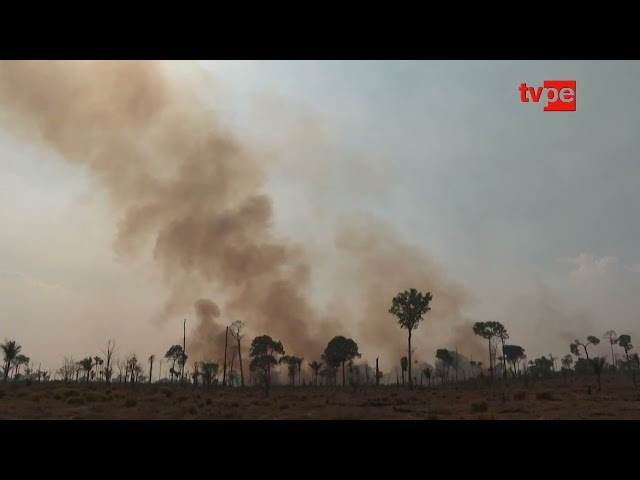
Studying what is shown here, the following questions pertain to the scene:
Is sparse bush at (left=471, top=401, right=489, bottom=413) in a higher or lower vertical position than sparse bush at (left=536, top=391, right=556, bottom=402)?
higher

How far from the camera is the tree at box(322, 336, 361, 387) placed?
9444 centimetres

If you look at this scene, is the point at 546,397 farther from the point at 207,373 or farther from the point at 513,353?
the point at 513,353

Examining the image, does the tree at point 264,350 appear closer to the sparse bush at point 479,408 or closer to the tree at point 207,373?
the tree at point 207,373

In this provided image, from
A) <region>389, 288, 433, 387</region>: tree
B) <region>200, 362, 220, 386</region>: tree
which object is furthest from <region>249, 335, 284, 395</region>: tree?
<region>389, 288, 433, 387</region>: tree

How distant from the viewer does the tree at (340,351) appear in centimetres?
9444

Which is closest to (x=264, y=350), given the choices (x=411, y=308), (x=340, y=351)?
(x=340, y=351)

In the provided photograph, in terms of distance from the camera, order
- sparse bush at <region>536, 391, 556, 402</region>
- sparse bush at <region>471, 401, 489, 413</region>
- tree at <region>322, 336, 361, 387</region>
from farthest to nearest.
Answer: tree at <region>322, 336, 361, 387</region> → sparse bush at <region>536, 391, 556, 402</region> → sparse bush at <region>471, 401, 489, 413</region>

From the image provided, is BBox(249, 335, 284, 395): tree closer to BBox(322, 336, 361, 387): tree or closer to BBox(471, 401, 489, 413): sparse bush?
BBox(322, 336, 361, 387): tree

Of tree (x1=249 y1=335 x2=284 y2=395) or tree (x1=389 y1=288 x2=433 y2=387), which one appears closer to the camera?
tree (x1=389 y1=288 x2=433 y2=387)
